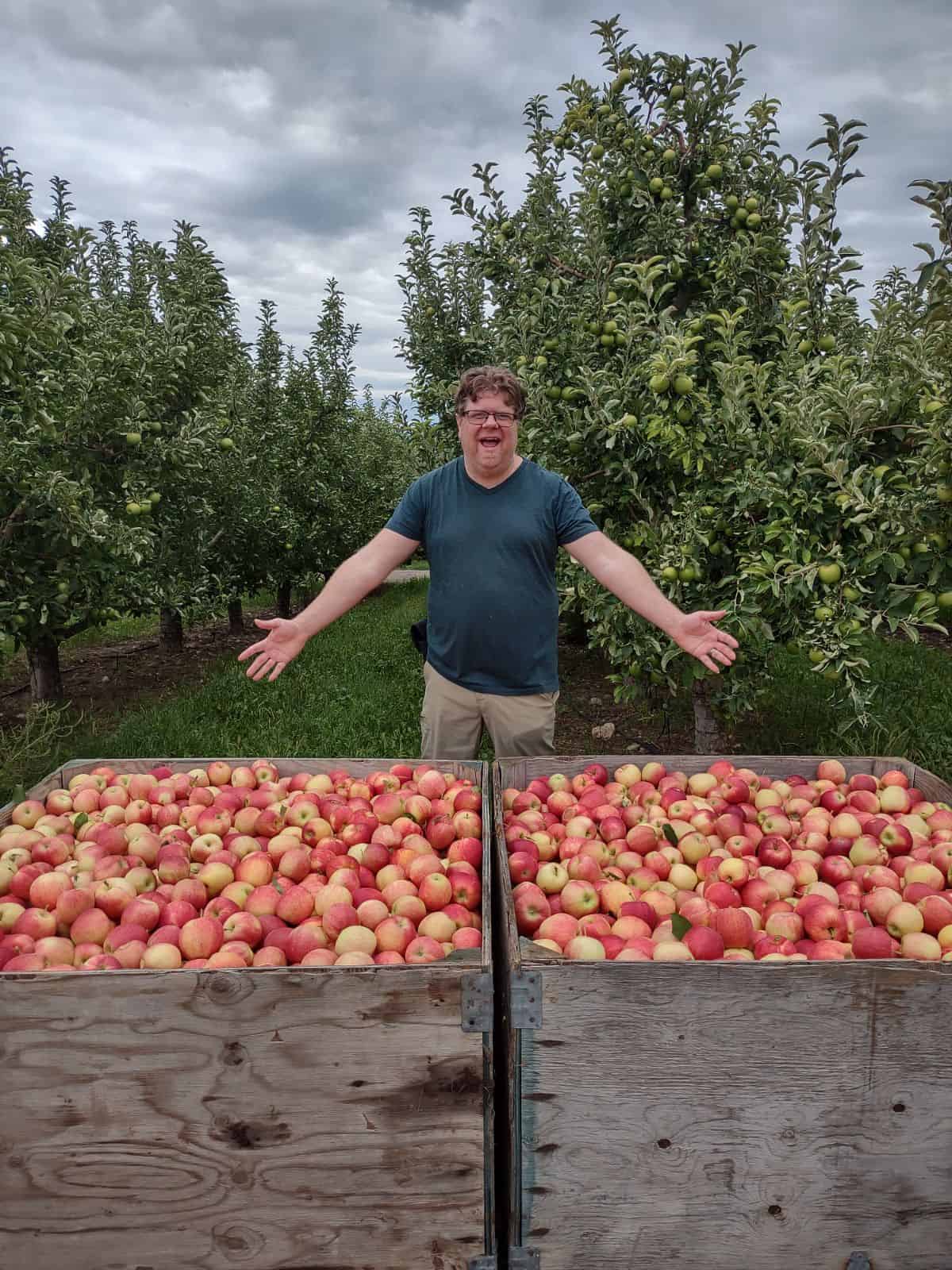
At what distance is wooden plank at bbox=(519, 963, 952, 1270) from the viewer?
1829 millimetres

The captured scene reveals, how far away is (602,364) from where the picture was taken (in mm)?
5742

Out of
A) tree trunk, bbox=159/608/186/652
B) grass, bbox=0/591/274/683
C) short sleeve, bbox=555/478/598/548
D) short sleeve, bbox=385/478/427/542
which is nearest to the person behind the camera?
short sleeve, bbox=555/478/598/548

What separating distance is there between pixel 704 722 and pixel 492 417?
3341 millimetres

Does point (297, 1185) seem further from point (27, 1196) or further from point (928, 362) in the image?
point (928, 362)

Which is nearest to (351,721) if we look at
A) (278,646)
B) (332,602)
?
(332,602)

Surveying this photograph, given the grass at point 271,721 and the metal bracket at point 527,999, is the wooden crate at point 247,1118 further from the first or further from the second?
the grass at point 271,721

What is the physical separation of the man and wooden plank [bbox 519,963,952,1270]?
61.7 inches

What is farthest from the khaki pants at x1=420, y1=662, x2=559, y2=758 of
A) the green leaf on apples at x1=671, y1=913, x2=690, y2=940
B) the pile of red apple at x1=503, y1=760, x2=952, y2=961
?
the green leaf on apples at x1=671, y1=913, x2=690, y2=940

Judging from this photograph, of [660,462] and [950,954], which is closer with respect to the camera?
[950,954]

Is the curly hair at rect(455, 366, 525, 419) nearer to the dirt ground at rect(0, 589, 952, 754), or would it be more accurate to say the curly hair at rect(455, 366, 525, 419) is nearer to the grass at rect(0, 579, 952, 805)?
the grass at rect(0, 579, 952, 805)

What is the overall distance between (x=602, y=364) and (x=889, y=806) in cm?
375

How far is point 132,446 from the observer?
7.02m

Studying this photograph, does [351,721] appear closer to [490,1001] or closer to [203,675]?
[203,675]

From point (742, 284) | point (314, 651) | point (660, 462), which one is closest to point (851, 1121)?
point (660, 462)
